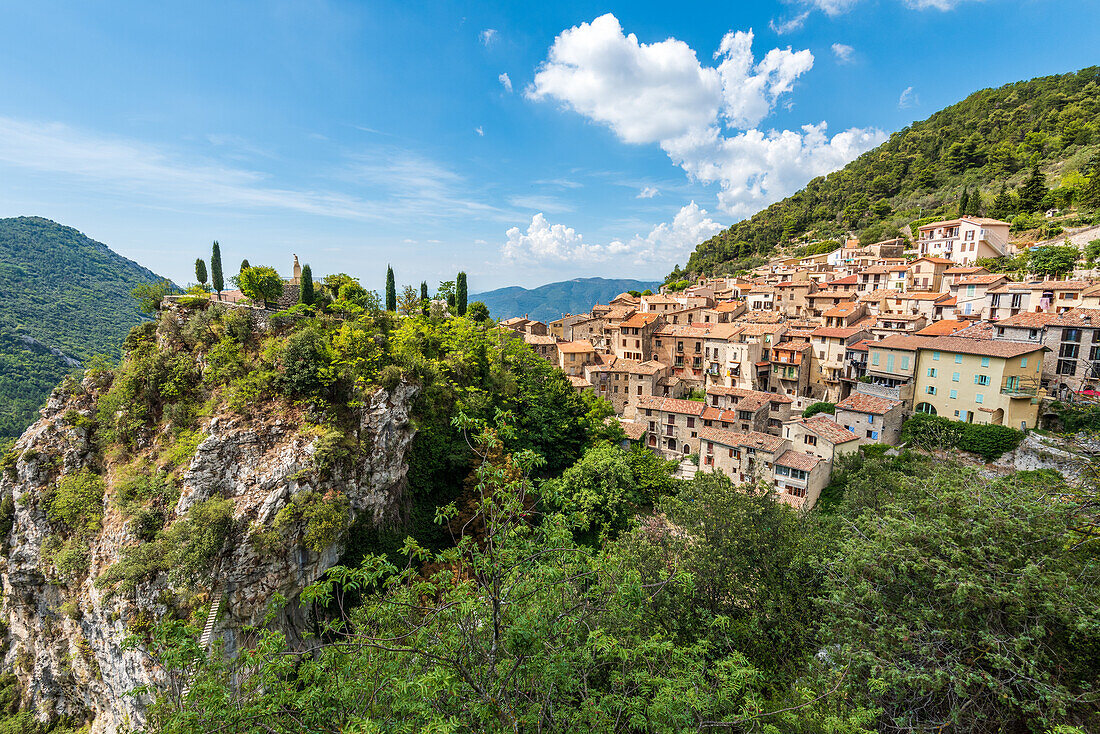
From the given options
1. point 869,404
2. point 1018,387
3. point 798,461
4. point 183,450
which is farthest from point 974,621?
point 183,450

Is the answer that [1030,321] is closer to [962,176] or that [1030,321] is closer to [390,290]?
[390,290]

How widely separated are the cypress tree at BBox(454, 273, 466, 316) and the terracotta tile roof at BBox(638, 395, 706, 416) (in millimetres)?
23426

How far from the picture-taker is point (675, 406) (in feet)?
122

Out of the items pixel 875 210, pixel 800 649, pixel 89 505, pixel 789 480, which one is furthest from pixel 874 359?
pixel 875 210

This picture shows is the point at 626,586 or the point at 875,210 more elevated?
the point at 875,210

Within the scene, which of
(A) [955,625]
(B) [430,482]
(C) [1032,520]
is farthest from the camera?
(B) [430,482]

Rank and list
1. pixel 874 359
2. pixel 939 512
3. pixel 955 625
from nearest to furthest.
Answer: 1. pixel 955 625
2. pixel 939 512
3. pixel 874 359

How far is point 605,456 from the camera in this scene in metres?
30.6

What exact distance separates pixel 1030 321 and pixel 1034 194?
167ft

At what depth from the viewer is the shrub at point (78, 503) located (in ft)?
68.8

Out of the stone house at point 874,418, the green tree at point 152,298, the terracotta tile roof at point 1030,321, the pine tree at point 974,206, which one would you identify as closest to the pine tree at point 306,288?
the green tree at point 152,298

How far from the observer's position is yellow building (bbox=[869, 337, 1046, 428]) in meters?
27.5

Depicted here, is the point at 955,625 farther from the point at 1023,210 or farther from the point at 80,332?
the point at 80,332

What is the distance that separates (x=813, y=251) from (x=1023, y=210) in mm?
26756
